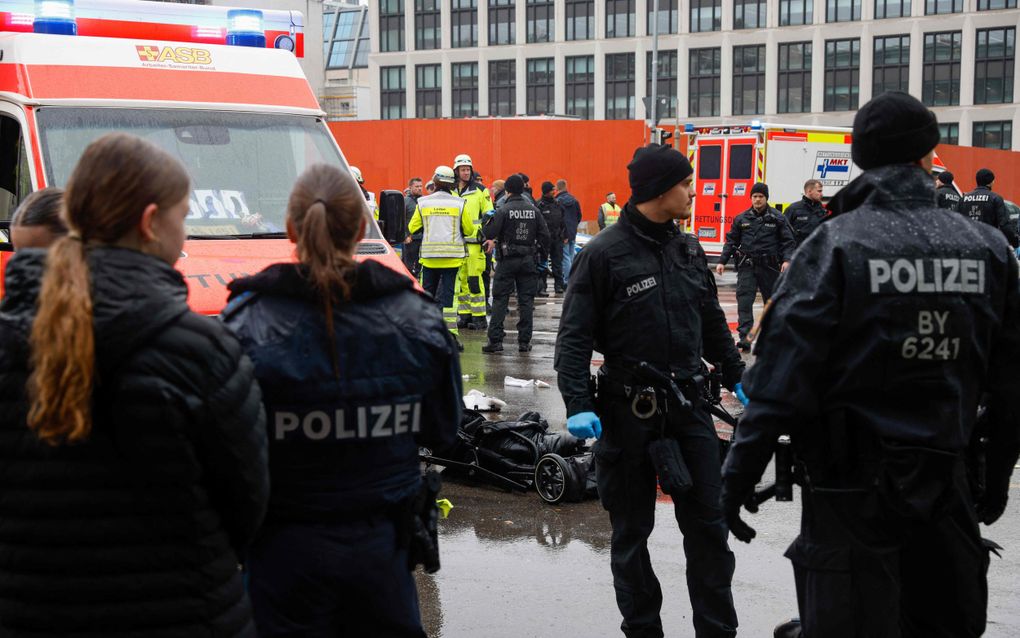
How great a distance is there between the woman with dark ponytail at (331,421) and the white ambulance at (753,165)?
63.2 feet

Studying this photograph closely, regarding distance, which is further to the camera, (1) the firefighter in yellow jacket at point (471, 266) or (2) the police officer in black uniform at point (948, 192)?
(2) the police officer in black uniform at point (948, 192)

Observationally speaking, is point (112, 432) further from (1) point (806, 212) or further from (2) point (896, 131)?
(1) point (806, 212)

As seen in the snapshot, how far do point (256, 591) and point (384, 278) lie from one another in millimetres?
806

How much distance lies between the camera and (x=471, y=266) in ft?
44.5

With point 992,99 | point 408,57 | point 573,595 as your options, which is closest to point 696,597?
point 573,595

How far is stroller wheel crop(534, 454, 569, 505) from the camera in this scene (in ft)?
21.8

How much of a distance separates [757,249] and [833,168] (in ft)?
34.1

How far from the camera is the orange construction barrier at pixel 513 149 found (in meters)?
31.5

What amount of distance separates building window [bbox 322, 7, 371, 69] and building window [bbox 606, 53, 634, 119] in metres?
25.9

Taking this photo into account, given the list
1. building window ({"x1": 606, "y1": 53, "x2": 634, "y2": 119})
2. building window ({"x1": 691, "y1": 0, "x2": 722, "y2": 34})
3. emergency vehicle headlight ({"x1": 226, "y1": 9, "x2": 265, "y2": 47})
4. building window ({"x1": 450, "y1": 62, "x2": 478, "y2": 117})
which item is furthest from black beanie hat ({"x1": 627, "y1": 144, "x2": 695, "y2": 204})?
building window ({"x1": 450, "y1": 62, "x2": 478, "y2": 117})

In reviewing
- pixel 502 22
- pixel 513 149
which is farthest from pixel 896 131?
pixel 502 22

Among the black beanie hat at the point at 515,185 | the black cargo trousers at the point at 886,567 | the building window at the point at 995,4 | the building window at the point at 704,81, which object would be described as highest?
the building window at the point at 995,4

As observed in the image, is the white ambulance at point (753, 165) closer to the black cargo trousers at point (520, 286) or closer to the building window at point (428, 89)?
the black cargo trousers at point (520, 286)

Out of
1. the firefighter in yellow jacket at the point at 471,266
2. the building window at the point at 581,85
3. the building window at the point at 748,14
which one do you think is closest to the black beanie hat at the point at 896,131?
the firefighter in yellow jacket at the point at 471,266
